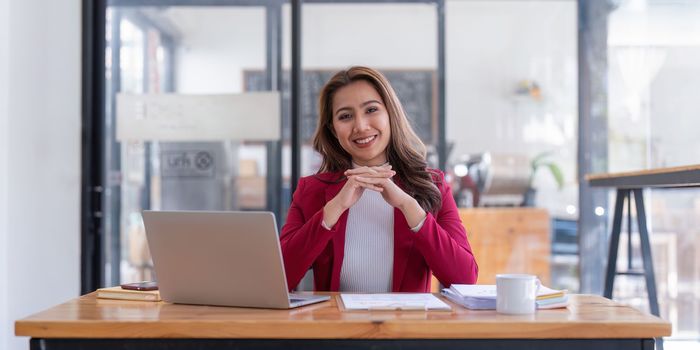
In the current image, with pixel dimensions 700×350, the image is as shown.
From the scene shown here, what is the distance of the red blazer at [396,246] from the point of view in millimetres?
2057

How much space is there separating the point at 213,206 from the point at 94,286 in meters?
0.74

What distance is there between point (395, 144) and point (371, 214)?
224 mm

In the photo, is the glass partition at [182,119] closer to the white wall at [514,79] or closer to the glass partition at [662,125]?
the white wall at [514,79]

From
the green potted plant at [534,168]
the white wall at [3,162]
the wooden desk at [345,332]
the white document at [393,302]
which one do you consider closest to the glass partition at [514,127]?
the green potted plant at [534,168]

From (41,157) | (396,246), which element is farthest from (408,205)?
(41,157)

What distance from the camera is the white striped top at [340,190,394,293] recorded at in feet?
7.21

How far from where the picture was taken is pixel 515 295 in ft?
4.87

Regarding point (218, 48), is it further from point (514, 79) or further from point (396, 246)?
point (396, 246)

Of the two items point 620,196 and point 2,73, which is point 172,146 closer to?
point 2,73

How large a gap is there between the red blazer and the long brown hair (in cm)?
5

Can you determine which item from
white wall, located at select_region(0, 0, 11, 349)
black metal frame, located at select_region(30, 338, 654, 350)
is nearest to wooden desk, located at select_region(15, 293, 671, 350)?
black metal frame, located at select_region(30, 338, 654, 350)

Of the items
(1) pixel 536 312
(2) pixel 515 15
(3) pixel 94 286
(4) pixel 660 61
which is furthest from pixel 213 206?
(1) pixel 536 312

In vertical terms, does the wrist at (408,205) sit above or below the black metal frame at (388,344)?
above

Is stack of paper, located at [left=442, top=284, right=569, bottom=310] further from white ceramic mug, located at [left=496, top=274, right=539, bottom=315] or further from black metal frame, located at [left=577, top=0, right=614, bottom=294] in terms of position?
black metal frame, located at [left=577, top=0, right=614, bottom=294]
